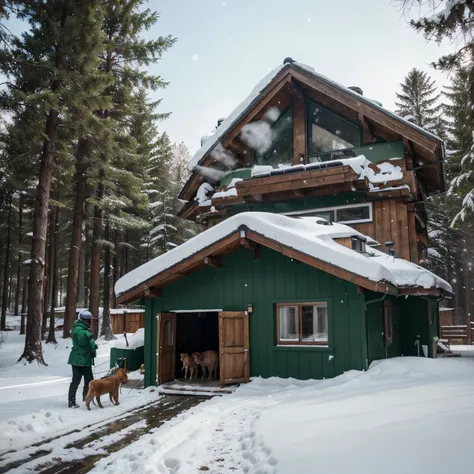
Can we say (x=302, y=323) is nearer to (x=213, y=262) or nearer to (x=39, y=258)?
(x=213, y=262)

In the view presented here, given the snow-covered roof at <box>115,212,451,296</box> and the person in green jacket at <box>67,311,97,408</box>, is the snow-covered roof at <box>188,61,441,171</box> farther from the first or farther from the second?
the person in green jacket at <box>67,311,97,408</box>

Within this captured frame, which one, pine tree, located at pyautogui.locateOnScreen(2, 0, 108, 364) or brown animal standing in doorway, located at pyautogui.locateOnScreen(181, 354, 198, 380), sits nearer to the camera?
brown animal standing in doorway, located at pyautogui.locateOnScreen(181, 354, 198, 380)

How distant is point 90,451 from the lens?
21.5ft

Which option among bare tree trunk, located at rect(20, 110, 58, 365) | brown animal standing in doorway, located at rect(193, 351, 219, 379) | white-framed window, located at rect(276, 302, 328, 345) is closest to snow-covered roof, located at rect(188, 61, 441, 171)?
bare tree trunk, located at rect(20, 110, 58, 365)

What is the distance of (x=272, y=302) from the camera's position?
11344 millimetres

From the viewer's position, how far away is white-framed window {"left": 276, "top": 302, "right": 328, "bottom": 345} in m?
11.0

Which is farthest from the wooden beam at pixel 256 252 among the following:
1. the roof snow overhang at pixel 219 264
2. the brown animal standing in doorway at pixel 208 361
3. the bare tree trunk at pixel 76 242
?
the bare tree trunk at pixel 76 242

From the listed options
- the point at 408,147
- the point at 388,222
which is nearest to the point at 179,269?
the point at 388,222

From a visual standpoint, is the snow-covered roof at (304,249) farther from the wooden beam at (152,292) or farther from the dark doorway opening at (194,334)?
the dark doorway opening at (194,334)

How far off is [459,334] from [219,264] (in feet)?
59.4

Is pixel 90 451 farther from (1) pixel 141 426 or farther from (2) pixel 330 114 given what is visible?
(2) pixel 330 114

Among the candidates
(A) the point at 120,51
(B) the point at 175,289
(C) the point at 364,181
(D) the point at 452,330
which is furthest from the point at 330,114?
(D) the point at 452,330

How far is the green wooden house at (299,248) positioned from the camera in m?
10.7

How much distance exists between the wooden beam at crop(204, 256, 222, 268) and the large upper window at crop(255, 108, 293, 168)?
660 cm
